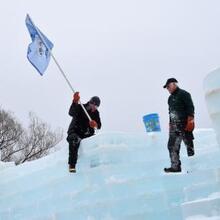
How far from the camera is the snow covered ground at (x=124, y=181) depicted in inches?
275

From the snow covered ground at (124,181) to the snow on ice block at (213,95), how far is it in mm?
2282

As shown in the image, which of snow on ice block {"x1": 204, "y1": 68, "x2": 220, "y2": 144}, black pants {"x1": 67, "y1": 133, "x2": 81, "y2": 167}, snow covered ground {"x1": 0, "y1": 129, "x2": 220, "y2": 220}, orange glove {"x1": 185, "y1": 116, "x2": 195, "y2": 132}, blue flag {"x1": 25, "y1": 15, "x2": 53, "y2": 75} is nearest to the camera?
snow on ice block {"x1": 204, "y1": 68, "x2": 220, "y2": 144}

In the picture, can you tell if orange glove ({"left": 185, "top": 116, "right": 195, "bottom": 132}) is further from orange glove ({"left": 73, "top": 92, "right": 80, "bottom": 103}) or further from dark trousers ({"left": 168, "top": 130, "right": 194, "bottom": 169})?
orange glove ({"left": 73, "top": 92, "right": 80, "bottom": 103})

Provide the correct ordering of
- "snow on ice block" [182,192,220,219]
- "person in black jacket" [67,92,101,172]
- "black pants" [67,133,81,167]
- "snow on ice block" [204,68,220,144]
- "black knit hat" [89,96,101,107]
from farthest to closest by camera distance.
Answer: "black knit hat" [89,96,101,107], "person in black jacket" [67,92,101,172], "black pants" [67,133,81,167], "snow on ice block" [204,68,220,144], "snow on ice block" [182,192,220,219]

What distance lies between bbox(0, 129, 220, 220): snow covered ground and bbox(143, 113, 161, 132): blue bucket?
571mm

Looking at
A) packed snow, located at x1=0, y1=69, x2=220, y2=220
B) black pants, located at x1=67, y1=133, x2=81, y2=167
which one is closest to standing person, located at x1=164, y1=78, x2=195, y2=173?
packed snow, located at x1=0, y1=69, x2=220, y2=220

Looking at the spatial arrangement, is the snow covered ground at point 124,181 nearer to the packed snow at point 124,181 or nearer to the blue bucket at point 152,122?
the packed snow at point 124,181

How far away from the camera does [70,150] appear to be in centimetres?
768

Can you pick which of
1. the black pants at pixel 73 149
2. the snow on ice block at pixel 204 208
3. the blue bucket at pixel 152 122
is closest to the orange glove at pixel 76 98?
the black pants at pixel 73 149

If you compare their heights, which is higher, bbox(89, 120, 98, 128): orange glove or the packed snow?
bbox(89, 120, 98, 128): orange glove

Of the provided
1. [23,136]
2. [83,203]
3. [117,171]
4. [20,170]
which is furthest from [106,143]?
[23,136]

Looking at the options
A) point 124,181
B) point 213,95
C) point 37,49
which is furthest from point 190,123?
point 37,49

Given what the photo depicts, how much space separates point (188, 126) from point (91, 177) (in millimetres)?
1775

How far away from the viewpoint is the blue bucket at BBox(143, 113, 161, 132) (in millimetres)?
8782
